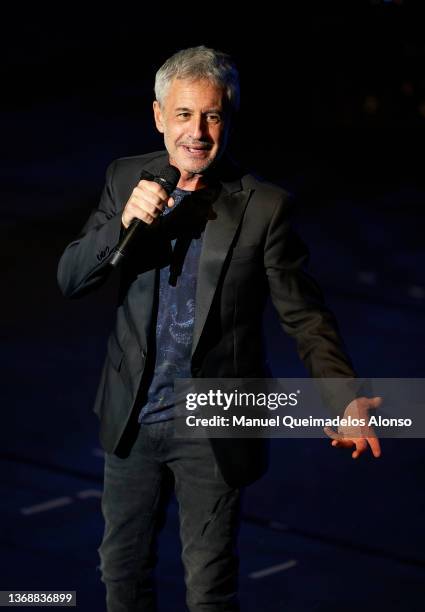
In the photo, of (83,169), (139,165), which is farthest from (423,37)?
(139,165)

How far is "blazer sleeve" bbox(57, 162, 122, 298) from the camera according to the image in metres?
2.80

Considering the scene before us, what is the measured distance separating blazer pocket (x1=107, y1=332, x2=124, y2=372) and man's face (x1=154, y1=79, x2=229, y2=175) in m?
0.56

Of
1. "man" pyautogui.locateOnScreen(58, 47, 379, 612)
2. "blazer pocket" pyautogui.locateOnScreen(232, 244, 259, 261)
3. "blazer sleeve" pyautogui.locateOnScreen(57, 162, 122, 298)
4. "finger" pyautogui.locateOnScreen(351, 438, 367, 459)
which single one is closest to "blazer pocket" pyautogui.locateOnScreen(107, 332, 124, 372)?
"man" pyautogui.locateOnScreen(58, 47, 379, 612)

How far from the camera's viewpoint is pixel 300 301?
295cm

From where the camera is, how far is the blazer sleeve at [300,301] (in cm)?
292

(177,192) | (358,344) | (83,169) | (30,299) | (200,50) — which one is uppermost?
(83,169)

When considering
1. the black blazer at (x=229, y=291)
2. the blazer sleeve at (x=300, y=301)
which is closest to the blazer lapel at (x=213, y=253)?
the black blazer at (x=229, y=291)

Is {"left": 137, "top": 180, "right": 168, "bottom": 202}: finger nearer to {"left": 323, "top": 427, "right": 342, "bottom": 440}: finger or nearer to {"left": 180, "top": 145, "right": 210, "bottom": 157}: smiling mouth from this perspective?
{"left": 180, "top": 145, "right": 210, "bottom": 157}: smiling mouth

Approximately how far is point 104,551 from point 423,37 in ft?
30.5

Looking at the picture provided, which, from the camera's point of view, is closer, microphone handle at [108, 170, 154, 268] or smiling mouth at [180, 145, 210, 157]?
microphone handle at [108, 170, 154, 268]

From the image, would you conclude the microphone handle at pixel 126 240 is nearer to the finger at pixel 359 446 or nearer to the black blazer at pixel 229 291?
the black blazer at pixel 229 291

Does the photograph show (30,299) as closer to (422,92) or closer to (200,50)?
(200,50)

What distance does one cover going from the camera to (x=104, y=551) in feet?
10.3

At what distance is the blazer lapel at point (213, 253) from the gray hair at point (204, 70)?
0.29m
